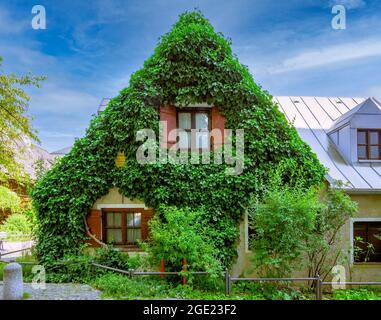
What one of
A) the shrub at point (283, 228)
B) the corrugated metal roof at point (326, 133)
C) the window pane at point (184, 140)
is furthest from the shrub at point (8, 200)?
the corrugated metal roof at point (326, 133)

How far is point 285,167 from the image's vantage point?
10297mm

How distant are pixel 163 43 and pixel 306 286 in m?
8.58

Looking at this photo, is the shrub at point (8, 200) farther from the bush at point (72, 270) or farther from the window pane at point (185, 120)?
the window pane at point (185, 120)

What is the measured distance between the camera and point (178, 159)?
407 inches

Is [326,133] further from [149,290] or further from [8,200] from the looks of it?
[8,200]

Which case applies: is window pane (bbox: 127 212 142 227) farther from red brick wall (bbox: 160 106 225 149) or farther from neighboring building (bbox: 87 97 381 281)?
red brick wall (bbox: 160 106 225 149)

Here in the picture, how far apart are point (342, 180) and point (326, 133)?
2.53m

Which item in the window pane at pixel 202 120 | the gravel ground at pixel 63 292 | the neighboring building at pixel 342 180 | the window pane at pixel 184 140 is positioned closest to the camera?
the gravel ground at pixel 63 292

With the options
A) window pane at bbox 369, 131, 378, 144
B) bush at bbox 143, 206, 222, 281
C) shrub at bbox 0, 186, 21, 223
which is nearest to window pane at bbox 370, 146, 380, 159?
window pane at bbox 369, 131, 378, 144

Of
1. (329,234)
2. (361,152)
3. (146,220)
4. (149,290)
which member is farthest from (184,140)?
(361,152)

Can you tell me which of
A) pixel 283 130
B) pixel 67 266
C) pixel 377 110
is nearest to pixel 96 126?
pixel 67 266

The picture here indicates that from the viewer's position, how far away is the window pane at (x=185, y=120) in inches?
428
